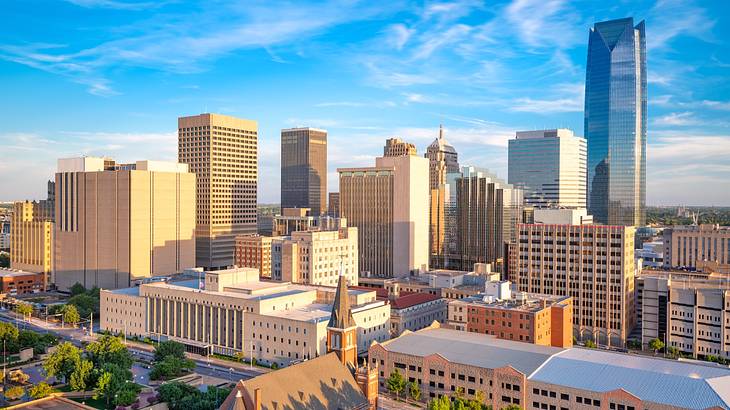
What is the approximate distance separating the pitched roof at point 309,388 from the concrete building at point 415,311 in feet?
194

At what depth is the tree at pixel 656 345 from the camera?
13425cm

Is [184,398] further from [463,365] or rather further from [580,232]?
[580,232]

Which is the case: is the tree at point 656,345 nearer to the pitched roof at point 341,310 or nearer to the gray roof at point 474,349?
the gray roof at point 474,349

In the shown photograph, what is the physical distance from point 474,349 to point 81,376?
6499 cm

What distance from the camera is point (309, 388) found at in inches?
2803

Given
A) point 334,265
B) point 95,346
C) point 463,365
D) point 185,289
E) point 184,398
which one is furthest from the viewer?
point 334,265

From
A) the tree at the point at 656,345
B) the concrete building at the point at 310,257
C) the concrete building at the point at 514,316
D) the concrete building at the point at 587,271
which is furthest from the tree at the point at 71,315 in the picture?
the tree at the point at 656,345

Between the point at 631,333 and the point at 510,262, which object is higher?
the point at 510,262

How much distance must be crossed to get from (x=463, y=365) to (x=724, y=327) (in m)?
68.4

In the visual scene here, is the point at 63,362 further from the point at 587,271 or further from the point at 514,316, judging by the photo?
the point at 587,271

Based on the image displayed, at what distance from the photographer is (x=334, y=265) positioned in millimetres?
183250

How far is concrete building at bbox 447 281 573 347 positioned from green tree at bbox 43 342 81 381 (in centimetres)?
7508

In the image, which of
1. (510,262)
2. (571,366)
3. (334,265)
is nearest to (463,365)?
(571,366)

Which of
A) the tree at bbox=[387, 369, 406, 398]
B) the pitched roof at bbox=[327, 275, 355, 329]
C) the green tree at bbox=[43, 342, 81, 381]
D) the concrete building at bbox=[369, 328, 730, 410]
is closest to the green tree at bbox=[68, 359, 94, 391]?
the green tree at bbox=[43, 342, 81, 381]
